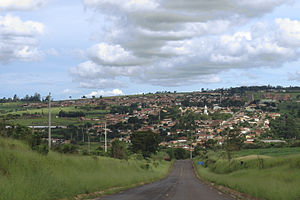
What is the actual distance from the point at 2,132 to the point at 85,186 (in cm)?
836

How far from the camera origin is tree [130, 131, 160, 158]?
108m

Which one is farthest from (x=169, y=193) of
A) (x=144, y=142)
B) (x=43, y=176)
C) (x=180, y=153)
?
(x=180, y=153)

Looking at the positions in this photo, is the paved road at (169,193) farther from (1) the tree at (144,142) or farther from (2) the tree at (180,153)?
(2) the tree at (180,153)

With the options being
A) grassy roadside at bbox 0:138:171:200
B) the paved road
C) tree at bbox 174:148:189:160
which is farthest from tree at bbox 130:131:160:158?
grassy roadside at bbox 0:138:171:200

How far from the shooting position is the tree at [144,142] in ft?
356

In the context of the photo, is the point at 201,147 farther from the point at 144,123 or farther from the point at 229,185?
the point at 229,185

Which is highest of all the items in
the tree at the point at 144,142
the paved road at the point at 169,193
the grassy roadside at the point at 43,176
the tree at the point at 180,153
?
the grassy roadside at the point at 43,176

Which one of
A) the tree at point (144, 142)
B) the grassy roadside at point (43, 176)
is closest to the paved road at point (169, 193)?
the grassy roadside at point (43, 176)

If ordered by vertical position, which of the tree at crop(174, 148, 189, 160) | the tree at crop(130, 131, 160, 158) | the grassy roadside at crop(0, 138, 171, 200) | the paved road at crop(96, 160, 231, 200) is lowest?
the tree at crop(174, 148, 189, 160)

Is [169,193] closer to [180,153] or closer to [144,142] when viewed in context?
[144,142]

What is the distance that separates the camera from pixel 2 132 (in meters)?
28.4

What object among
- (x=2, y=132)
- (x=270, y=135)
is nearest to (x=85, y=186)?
(x=2, y=132)

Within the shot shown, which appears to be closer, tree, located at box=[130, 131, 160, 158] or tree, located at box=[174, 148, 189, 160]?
tree, located at box=[130, 131, 160, 158]

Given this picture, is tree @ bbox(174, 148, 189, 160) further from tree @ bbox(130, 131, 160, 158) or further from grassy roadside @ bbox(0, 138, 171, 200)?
grassy roadside @ bbox(0, 138, 171, 200)
